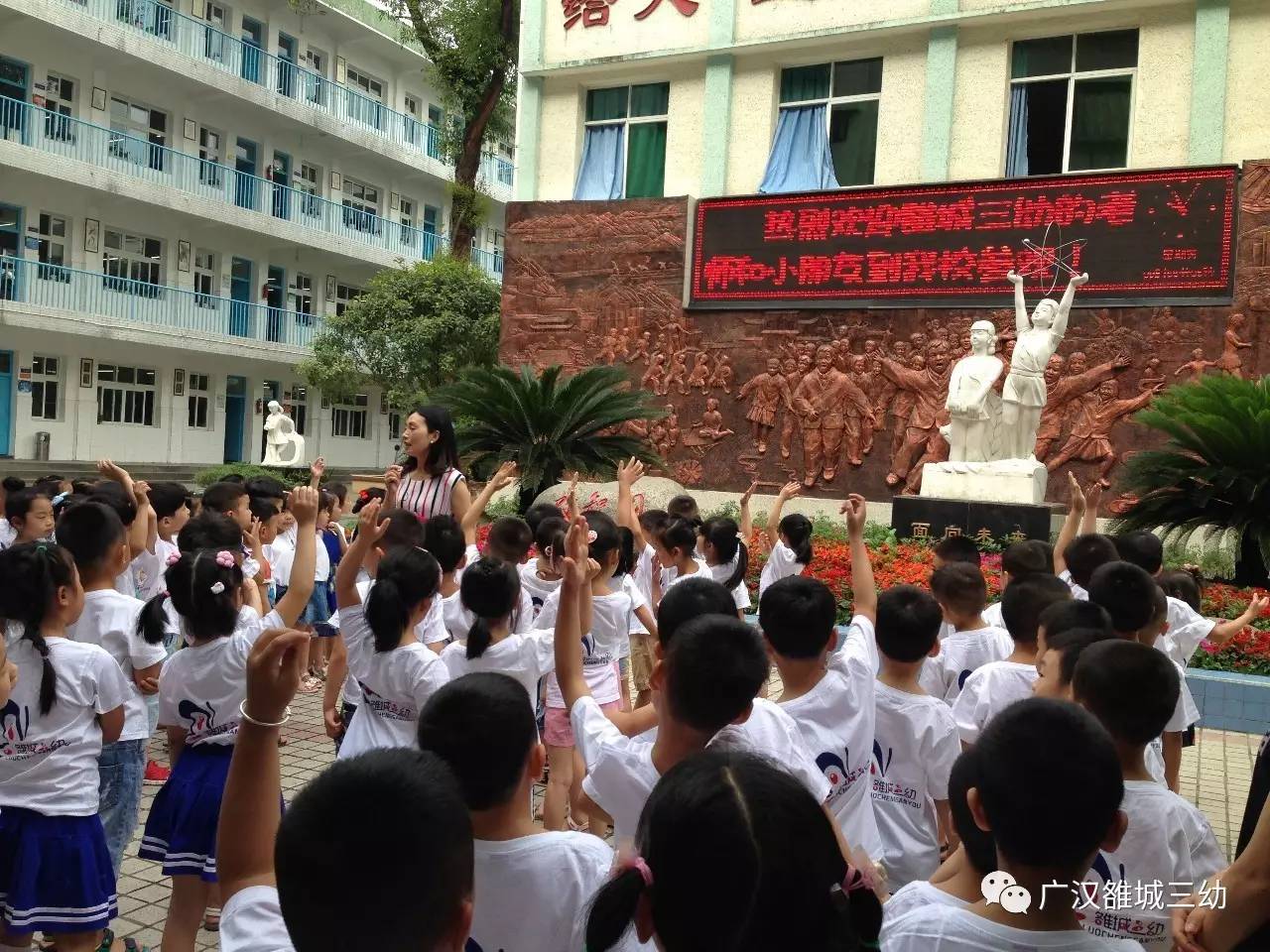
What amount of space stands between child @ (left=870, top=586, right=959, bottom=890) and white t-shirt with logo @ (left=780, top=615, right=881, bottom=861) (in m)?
0.15

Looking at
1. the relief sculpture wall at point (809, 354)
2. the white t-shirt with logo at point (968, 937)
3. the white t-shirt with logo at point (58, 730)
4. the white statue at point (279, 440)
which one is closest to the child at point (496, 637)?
the white t-shirt with logo at point (58, 730)

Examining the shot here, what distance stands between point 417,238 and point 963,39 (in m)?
17.0

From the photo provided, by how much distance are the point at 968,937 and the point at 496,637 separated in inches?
81.9

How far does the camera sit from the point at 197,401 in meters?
22.6

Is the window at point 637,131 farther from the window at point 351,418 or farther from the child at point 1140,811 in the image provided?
the child at point 1140,811

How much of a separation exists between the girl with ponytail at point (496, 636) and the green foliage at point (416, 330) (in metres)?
15.5

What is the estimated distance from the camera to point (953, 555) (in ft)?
14.1

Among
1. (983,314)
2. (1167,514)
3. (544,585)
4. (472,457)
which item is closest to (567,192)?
(472,457)

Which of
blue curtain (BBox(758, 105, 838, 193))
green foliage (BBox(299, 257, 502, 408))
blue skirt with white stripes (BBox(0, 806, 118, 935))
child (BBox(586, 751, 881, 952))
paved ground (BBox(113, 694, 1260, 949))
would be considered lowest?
paved ground (BBox(113, 694, 1260, 949))

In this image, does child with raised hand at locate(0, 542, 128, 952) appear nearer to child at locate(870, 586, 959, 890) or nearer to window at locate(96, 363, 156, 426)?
child at locate(870, 586, 959, 890)

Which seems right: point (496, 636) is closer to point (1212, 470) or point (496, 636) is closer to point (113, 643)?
point (113, 643)

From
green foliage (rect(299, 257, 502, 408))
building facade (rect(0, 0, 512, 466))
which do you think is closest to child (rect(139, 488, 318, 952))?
green foliage (rect(299, 257, 502, 408))

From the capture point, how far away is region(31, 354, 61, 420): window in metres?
19.3

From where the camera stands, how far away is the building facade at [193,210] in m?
18.6
